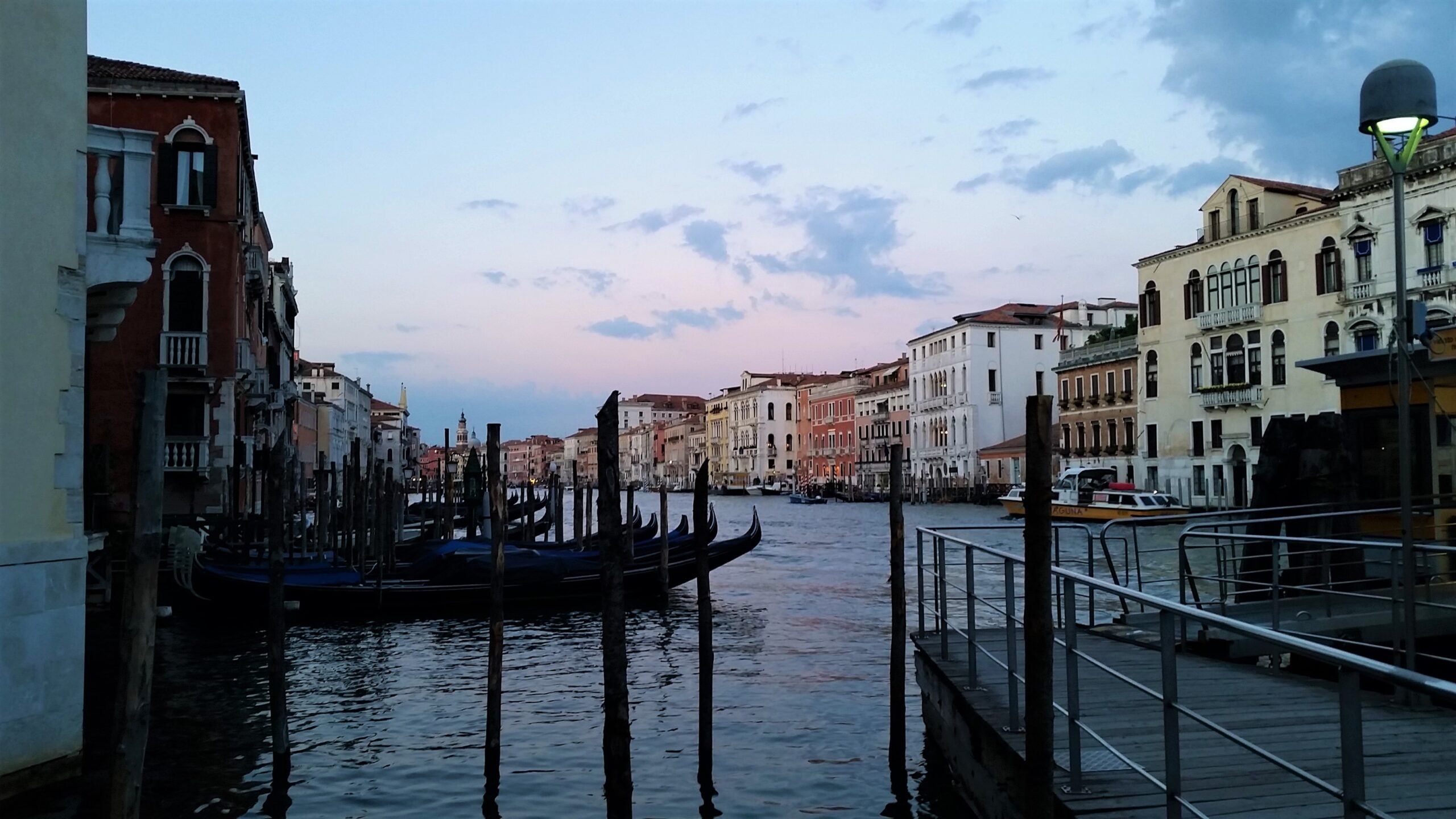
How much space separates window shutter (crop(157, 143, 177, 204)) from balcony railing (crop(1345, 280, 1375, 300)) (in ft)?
85.9

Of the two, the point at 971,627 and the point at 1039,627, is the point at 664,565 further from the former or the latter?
the point at 1039,627

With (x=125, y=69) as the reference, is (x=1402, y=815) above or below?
below

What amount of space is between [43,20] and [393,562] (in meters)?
12.1

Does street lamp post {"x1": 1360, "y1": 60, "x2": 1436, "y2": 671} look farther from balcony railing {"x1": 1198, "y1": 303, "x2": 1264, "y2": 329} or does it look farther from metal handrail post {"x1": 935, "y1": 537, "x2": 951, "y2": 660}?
balcony railing {"x1": 1198, "y1": 303, "x2": 1264, "y2": 329}

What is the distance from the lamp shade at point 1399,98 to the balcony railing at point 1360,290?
2509 cm

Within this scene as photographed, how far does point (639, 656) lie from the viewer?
11914mm

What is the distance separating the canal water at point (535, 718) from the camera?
265 inches

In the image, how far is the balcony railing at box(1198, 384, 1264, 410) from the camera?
102 feet

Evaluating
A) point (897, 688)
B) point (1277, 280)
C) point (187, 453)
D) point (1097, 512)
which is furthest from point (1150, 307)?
point (897, 688)

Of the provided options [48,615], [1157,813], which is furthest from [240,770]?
[1157,813]

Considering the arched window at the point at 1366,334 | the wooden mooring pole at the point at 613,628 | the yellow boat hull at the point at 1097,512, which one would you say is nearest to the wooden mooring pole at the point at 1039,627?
the wooden mooring pole at the point at 613,628

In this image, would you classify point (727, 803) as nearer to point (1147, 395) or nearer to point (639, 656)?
point (639, 656)

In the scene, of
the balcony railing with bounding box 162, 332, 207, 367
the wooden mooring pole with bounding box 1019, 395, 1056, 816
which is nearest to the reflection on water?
the wooden mooring pole with bounding box 1019, 395, 1056, 816

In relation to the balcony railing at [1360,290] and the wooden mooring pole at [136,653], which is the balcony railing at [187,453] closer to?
the wooden mooring pole at [136,653]
